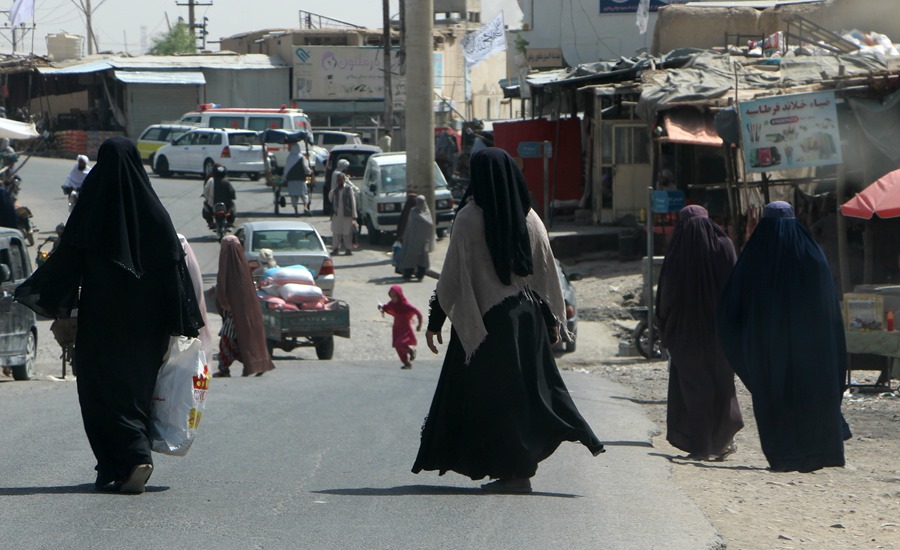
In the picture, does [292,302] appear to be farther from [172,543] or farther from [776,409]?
[172,543]

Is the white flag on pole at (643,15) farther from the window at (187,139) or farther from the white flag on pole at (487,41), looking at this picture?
the window at (187,139)

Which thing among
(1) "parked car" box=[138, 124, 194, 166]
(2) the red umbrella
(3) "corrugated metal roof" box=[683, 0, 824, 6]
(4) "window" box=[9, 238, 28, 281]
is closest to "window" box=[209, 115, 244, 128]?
(1) "parked car" box=[138, 124, 194, 166]

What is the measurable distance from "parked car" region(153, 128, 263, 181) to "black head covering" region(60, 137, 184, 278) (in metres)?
31.7

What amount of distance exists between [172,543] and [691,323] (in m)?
4.67

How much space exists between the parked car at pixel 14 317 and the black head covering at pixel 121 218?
266 inches

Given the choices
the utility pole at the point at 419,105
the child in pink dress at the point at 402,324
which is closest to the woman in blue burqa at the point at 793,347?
the child in pink dress at the point at 402,324

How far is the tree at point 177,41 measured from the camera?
8238 centimetres

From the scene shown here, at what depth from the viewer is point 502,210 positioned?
20.0 ft

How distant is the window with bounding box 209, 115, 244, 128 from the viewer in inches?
1602

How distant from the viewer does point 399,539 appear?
5039 millimetres

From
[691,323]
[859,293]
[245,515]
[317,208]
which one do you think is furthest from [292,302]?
[317,208]

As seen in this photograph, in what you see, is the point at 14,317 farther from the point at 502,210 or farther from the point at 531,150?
the point at 531,150

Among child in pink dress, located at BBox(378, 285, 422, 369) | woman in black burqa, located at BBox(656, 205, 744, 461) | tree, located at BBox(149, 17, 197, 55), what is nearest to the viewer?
woman in black burqa, located at BBox(656, 205, 744, 461)

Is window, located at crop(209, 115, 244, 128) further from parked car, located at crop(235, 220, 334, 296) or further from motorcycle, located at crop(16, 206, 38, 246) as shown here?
parked car, located at crop(235, 220, 334, 296)
